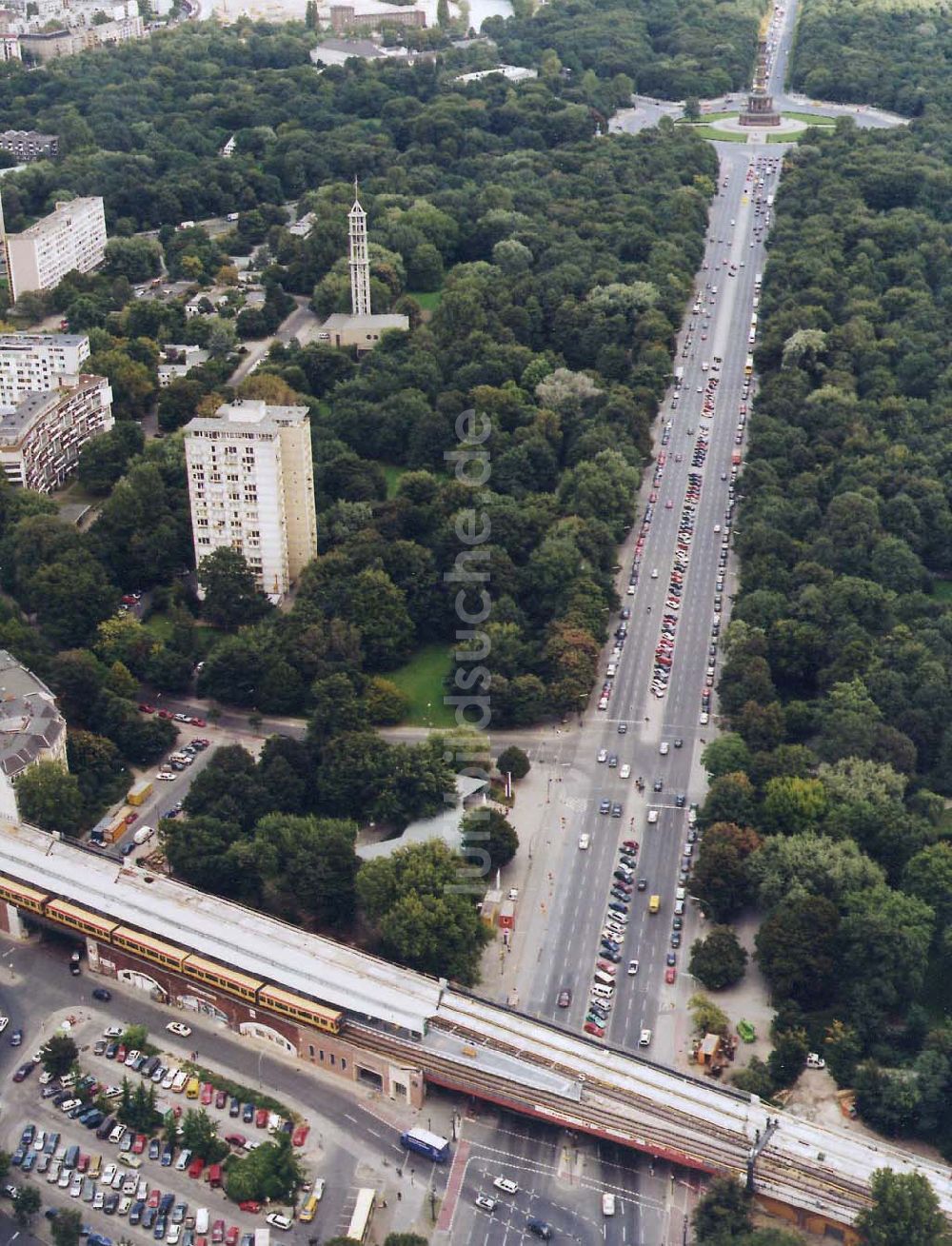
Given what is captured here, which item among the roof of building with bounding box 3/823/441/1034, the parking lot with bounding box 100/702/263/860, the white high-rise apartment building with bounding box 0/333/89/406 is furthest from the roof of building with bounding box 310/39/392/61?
the roof of building with bounding box 3/823/441/1034

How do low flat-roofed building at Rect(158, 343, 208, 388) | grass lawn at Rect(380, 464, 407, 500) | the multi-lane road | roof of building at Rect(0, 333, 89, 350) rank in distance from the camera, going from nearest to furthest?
the multi-lane road, grass lawn at Rect(380, 464, 407, 500), roof of building at Rect(0, 333, 89, 350), low flat-roofed building at Rect(158, 343, 208, 388)

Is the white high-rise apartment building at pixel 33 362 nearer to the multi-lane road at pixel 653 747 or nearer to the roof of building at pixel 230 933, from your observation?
the multi-lane road at pixel 653 747

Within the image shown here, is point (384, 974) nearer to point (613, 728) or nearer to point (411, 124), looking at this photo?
point (613, 728)

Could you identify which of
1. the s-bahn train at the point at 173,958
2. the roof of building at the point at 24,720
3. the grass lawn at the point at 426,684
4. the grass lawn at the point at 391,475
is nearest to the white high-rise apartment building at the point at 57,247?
the grass lawn at the point at 391,475

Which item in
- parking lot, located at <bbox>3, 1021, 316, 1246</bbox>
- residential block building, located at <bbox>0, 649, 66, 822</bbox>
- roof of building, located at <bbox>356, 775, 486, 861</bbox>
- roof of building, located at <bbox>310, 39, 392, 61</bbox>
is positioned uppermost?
residential block building, located at <bbox>0, 649, 66, 822</bbox>

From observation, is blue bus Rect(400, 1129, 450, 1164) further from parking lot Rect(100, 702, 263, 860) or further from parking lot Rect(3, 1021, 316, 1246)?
parking lot Rect(100, 702, 263, 860)

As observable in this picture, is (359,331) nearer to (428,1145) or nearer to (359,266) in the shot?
(359,266)

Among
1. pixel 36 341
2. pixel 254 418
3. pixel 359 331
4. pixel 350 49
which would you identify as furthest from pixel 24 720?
pixel 350 49
